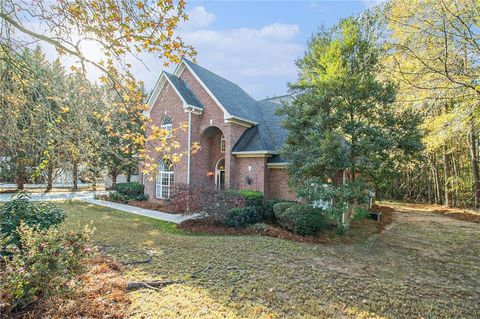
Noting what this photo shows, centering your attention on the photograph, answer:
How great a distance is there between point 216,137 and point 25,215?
12.3 m

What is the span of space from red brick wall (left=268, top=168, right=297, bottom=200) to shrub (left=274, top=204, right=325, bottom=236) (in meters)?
3.84

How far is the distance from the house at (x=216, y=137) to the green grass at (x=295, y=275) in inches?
228

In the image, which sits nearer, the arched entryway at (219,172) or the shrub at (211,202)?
the shrub at (211,202)

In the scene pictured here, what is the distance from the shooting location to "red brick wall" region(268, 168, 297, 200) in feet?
46.1

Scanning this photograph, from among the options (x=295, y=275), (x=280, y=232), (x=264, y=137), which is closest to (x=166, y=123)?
(x=264, y=137)

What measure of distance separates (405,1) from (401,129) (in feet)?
15.4

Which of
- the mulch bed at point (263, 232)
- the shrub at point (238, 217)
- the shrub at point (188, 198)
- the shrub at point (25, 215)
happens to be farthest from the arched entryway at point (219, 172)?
the shrub at point (25, 215)

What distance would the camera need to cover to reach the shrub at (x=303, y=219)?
9711 millimetres

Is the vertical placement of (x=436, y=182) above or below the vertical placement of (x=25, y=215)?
below

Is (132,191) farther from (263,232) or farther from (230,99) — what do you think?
(263,232)

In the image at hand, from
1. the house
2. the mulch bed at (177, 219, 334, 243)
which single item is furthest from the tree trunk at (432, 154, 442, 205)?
the mulch bed at (177, 219, 334, 243)

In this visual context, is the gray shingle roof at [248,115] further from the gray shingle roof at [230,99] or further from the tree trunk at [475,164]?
the tree trunk at [475,164]

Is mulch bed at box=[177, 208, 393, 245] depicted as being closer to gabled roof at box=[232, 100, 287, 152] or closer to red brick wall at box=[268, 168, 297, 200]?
red brick wall at box=[268, 168, 297, 200]

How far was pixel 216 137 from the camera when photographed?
1708 cm
